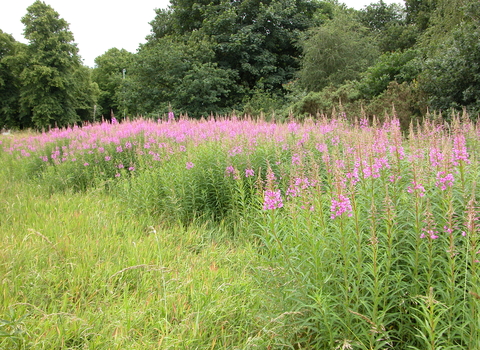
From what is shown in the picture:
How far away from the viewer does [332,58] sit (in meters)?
17.3

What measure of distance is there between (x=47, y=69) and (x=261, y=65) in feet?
59.1

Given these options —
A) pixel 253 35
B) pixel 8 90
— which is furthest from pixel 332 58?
pixel 8 90

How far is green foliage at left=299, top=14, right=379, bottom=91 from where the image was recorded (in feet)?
56.7

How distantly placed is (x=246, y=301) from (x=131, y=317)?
0.94 metres

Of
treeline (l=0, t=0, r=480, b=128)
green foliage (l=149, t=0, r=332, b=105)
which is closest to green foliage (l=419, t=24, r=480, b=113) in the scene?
treeline (l=0, t=0, r=480, b=128)

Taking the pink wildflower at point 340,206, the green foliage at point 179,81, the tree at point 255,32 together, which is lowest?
the pink wildflower at point 340,206

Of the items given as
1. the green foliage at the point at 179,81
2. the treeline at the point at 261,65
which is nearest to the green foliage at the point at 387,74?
the treeline at the point at 261,65

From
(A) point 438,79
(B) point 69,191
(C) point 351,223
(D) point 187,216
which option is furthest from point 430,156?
(A) point 438,79

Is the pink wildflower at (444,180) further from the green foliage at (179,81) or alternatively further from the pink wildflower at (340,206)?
the green foliage at (179,81)

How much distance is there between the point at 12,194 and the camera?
6.04m

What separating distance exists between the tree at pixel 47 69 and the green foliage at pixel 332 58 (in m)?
21.0

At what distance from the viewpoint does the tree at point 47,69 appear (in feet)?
91.6

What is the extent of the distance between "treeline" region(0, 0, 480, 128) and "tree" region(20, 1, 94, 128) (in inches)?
3.5

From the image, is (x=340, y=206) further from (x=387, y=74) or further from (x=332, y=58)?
(x=332, y=58)
